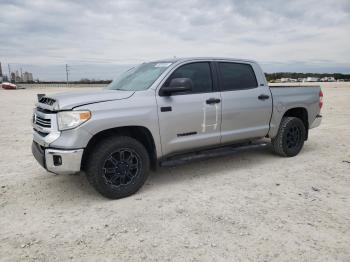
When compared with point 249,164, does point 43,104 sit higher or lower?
higher

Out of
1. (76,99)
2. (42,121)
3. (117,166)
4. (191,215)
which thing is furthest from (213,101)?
(42,121)

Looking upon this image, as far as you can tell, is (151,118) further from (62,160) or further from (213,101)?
(62,160)

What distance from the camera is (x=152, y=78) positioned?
14.9 feet

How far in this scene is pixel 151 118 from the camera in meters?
4.21

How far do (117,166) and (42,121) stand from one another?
114cm

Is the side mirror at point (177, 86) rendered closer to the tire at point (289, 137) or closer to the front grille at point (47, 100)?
the front grille at point (47, 100)

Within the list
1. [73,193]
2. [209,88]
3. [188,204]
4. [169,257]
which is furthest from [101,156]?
[209,88]

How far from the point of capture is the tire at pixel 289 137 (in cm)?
584

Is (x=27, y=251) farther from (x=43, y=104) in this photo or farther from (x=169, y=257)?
(x=43, y=104)

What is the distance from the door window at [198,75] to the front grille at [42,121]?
5.97 feet

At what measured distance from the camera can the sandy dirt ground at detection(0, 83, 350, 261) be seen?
2.87m

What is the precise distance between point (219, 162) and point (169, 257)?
3.12 metres

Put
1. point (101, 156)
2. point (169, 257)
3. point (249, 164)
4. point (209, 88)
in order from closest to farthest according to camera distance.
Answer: point (169, 257) < point (101, 156) < point (209, 88) < point (249, 164)

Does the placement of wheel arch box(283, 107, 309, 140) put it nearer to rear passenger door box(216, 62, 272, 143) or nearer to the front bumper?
rear passenger door box(216, 62, 272, 143)
